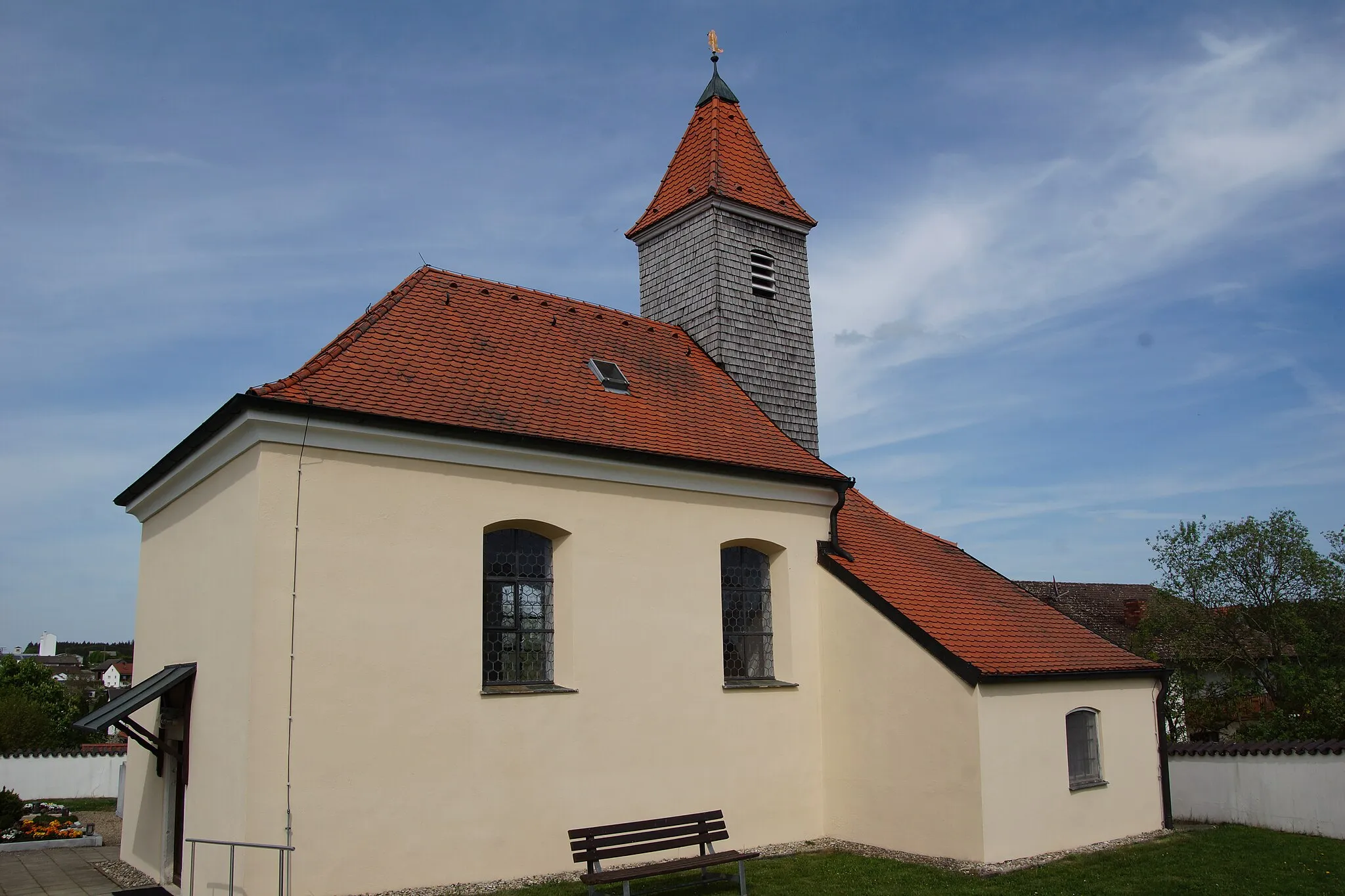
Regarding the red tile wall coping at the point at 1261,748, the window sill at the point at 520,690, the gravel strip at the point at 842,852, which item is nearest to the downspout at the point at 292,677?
the gravel strip at the point at 842,852

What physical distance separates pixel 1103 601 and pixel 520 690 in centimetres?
2938

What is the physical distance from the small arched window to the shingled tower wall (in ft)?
0.29

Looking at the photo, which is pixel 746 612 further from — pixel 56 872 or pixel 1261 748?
pixel 56 872

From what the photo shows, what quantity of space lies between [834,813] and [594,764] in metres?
3.87

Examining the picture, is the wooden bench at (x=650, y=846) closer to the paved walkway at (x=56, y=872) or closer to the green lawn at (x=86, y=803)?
the paved walkway at (x=56, y=872)

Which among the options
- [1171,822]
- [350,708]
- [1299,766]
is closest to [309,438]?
[350,708]

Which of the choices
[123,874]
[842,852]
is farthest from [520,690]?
[123,874]

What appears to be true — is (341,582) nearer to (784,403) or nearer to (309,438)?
(309,438)

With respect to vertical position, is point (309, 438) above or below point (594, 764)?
above

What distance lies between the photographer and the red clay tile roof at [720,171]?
18.0 meters

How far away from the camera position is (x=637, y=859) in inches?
464

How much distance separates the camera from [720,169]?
18094mm

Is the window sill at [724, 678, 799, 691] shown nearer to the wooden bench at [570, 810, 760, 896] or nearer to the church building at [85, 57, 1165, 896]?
the church building at [85, 57, 1165, 896]

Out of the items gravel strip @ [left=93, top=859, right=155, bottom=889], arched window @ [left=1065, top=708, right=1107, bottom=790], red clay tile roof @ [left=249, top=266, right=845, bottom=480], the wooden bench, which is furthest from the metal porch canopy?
arched window @ [left=1065, top=708, right=1107, bottom=790]
